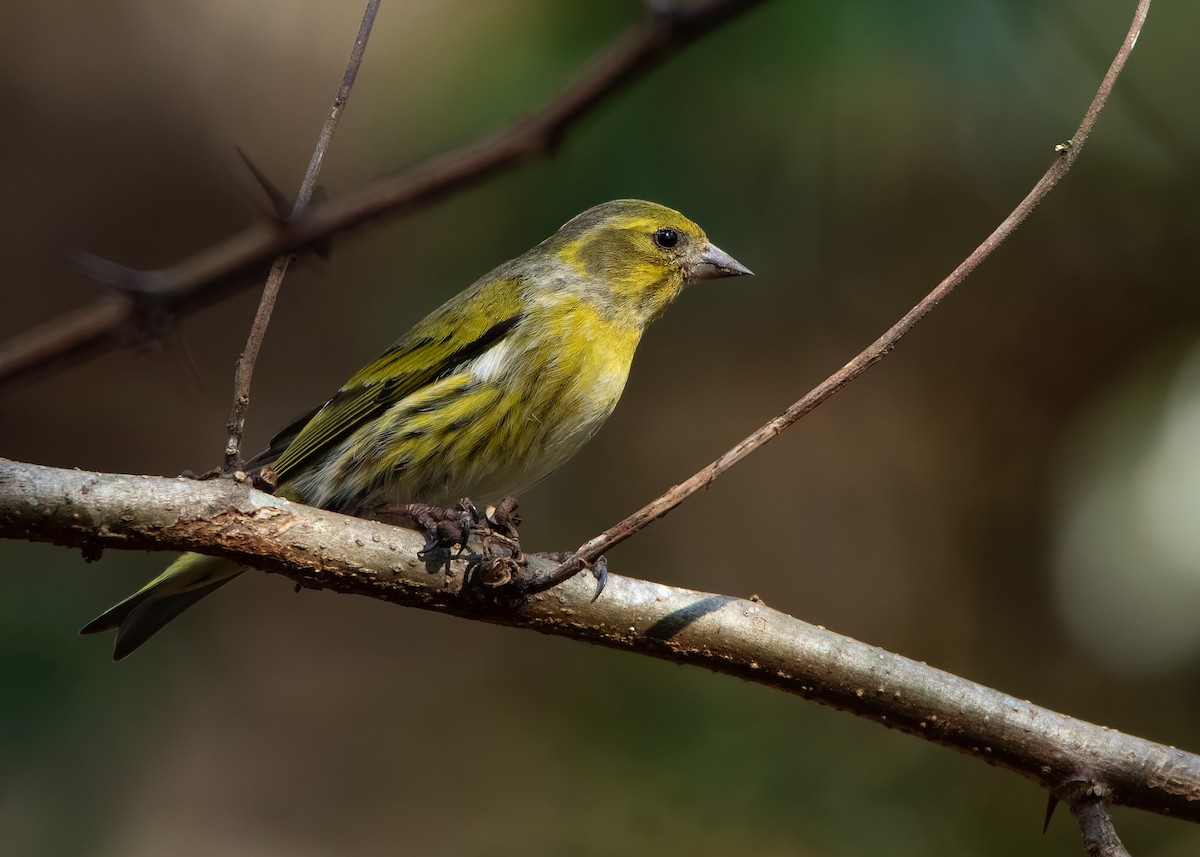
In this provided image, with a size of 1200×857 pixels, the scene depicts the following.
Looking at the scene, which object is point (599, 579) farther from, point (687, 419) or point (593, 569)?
point (687, 419)

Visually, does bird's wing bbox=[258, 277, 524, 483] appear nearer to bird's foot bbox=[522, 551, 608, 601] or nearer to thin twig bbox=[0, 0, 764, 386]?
bird's foot bbox=[522, 551, 608, 601]

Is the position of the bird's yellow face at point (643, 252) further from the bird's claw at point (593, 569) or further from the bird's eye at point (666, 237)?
the bird's claw at point (593, 569)

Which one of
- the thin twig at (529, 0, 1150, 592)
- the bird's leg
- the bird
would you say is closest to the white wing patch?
the bird

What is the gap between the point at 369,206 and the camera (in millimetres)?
1185

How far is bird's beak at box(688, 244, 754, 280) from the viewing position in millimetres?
4250

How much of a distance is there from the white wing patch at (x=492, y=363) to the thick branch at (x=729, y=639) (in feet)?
3.99

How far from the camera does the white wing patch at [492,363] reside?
359cm

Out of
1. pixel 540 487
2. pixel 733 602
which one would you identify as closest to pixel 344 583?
pixel 733 602

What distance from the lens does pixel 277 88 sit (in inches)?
281

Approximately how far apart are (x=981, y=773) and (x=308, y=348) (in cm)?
434

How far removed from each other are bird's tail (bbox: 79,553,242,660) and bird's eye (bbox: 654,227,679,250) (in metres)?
1.99

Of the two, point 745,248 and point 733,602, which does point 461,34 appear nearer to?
point 745,248

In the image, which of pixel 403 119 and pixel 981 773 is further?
pixel 403 119

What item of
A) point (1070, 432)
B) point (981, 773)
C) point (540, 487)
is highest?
point (1070, 432)
